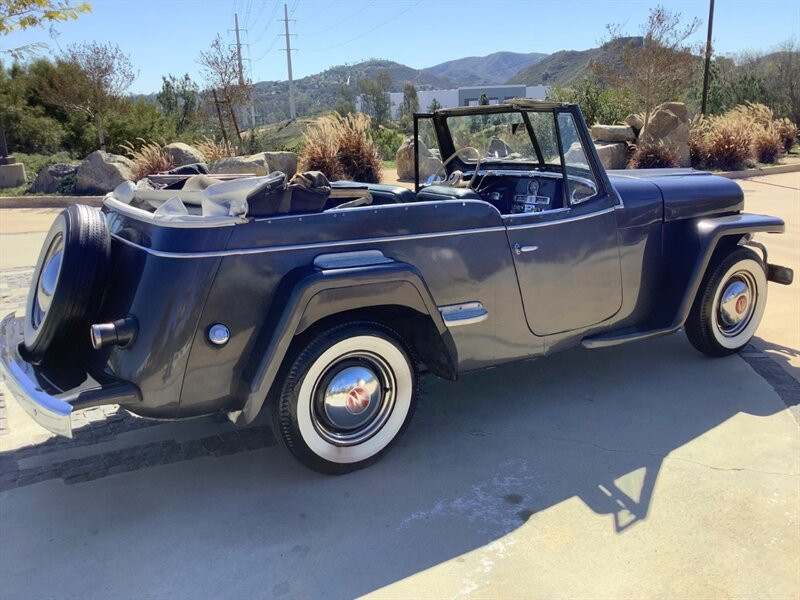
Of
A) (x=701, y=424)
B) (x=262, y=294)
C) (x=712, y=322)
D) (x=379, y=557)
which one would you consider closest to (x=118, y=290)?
(x=262, y=294)

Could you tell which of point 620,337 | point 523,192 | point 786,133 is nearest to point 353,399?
point 620,337

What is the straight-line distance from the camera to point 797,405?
3930 millimetres

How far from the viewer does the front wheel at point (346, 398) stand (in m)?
2.97

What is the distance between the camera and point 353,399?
314cm

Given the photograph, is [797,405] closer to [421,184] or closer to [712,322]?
[712,322]

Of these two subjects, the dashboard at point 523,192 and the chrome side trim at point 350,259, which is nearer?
Result: the chrome side trim at point 350,259

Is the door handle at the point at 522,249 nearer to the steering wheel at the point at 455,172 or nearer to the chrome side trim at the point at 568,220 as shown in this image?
the chrome side trim at the point at 568,220

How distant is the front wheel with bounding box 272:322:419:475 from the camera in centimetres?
297

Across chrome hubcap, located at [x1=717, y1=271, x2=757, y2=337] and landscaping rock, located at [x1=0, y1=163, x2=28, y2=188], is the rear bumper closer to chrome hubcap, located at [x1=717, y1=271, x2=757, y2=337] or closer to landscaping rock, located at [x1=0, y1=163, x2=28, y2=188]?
chrome hubcap, located at [x1=717, y1=271, x2=757, y2=337]

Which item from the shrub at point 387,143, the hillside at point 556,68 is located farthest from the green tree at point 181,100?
the hillside at point 556,68

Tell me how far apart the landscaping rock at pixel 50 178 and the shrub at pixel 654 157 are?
38.7ft

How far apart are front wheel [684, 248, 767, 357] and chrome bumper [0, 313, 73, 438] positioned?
367cm

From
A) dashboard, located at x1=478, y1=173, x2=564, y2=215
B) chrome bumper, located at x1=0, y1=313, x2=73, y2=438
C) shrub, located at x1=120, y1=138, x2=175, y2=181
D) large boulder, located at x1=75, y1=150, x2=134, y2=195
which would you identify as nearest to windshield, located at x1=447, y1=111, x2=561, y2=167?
dashboard, located at x1=478, y1=173, x2=564, y2=215

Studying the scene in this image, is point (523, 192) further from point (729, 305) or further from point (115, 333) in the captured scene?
point (115, 333)
